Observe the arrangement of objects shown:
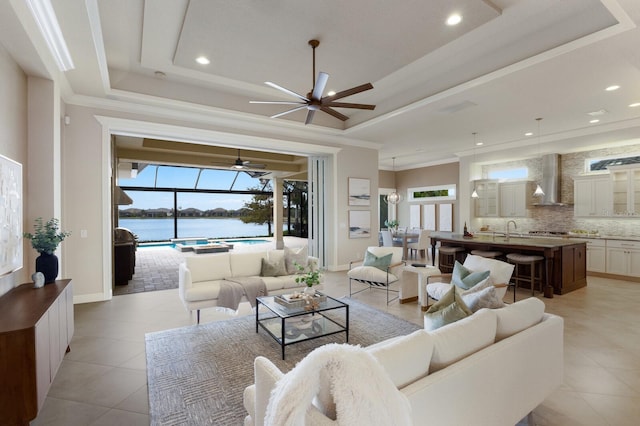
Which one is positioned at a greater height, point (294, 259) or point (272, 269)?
point (294, 259)

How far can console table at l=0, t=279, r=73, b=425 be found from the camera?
186 centimetres

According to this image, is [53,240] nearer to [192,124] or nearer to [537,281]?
[192,124]

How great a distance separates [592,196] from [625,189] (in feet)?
1.85

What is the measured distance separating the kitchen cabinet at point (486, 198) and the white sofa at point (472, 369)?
→ 24.5 ft

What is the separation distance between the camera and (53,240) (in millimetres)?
3070

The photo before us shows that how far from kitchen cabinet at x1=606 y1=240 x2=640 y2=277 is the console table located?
8908 millimetres

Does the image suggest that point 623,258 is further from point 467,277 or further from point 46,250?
point 46,250

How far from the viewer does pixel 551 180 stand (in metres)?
7.68

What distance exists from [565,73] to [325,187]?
15.4 feet

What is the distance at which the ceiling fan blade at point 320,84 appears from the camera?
3.26 meters

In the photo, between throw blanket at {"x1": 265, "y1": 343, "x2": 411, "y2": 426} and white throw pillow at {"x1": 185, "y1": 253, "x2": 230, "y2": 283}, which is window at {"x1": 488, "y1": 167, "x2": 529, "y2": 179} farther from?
throw blanket at {"x1": 265, "y1": 343, "x2": 411, "y2": 426}

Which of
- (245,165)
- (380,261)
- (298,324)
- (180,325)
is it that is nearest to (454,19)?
(380,261)

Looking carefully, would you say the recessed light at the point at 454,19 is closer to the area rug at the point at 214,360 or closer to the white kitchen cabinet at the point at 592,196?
the area rug at the point at 214,360

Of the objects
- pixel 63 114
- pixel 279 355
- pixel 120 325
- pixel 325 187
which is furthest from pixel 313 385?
pixel 325 187
